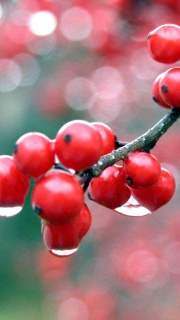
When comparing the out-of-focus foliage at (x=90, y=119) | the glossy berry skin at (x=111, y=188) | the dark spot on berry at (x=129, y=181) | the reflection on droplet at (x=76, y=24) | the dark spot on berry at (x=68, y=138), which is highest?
the dark spot on berry at (x=68, y=138)

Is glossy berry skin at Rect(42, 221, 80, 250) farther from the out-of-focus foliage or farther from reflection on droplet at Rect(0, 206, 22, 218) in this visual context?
the out-of-focus foliage

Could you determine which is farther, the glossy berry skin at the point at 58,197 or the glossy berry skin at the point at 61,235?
the glossy berry skin at the point at 61,235

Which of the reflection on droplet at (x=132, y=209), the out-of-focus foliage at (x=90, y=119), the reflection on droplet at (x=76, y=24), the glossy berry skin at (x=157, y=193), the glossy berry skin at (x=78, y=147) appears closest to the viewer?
the glossy berry skin at (x=78, y=147)

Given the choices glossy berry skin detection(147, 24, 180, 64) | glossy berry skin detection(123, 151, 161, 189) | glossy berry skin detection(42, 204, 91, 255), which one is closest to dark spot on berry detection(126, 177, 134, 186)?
glossy berry skin detection(123, 151, 161, 189)

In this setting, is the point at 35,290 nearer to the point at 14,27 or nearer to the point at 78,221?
the point at 14,27

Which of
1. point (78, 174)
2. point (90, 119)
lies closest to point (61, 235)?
point (78, 174)

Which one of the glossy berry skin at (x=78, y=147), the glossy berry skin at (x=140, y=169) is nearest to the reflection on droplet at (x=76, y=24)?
the glossy berry skin at (x=140, y=169)

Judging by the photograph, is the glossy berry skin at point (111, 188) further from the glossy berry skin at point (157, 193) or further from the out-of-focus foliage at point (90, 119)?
the out-of-focus foliage at point (90, 119)
